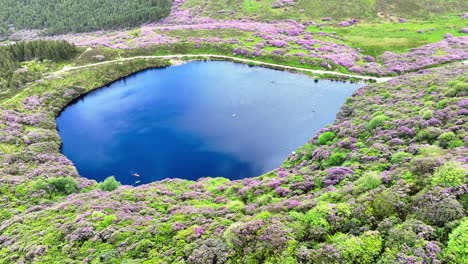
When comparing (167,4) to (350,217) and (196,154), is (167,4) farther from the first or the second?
(350,217)

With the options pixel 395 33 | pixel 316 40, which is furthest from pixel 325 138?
pixel 395 33

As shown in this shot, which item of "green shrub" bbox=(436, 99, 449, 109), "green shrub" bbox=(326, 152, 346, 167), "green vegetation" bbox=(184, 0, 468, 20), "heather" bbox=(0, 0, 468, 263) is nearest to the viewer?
"heather" bbox=(0, 0, 468, 263)

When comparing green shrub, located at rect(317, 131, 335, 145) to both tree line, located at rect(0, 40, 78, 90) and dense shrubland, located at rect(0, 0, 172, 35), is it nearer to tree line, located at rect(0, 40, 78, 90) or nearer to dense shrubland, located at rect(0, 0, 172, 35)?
tree line, located at rect(0, 40, 78, 90)

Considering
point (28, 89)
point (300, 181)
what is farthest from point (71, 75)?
point (300, 181)

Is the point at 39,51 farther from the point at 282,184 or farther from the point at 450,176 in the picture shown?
the point at 450,176

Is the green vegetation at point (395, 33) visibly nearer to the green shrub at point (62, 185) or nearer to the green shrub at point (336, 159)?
the green shrub at point (336, 159)

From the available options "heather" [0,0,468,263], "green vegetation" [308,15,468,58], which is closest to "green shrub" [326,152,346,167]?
"heather" [0,0,468,263]

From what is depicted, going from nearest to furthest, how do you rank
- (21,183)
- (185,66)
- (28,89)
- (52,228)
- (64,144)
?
(52,228) < (21,183) < (64,144) < (28,89) < (185,66)
